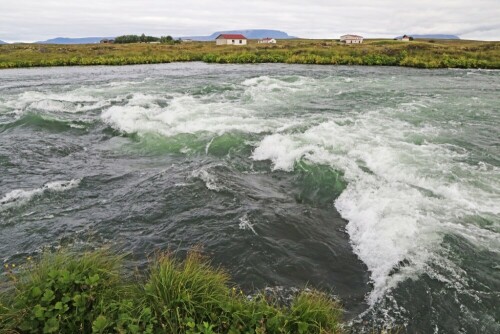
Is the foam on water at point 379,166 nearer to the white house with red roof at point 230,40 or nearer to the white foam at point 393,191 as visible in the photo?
the white foam at point 393,191

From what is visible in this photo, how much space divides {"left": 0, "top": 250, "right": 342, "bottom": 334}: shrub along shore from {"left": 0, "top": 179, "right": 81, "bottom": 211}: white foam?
528 cm

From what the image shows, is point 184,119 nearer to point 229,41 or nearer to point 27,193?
point 27,193

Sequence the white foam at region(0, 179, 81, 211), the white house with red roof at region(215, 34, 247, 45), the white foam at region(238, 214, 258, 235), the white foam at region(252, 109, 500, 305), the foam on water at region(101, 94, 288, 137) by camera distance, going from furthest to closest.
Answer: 1. the white house with red roof at region(215, 34, 247, 45)
2. the foam on water at region(101, 94, 288, 137)
3. the white foam at region(0, 179, 81, 211)
4. the white foam at region(238, 214, 258, 235)
5. the white foam at region(252, 109, 500, 305)

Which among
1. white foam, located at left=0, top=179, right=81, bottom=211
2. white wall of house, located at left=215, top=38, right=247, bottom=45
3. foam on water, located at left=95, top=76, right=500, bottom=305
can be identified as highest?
white wall of house, located at left=215, top=38, right=247, bottom=45

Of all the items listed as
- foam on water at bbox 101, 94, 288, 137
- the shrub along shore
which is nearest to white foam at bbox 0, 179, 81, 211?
the shrub along shore

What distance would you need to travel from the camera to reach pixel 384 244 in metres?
7.85

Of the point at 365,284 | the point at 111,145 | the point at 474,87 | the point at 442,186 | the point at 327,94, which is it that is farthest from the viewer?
the point at 474,87

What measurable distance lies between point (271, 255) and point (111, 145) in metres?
10.6

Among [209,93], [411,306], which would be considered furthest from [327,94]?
[411,306]

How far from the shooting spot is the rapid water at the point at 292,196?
6.91 m

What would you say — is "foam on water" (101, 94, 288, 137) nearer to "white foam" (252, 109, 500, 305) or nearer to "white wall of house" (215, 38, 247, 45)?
"white foam" (252, 109, 500, 305)

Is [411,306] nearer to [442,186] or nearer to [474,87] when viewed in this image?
[442,186]

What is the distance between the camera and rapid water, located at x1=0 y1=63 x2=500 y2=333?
6906mm

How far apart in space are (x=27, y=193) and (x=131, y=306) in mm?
7486
